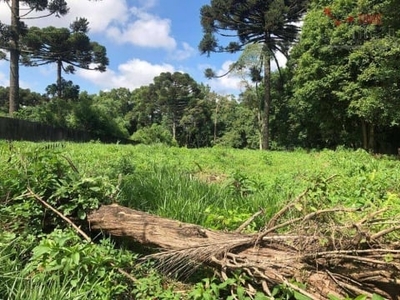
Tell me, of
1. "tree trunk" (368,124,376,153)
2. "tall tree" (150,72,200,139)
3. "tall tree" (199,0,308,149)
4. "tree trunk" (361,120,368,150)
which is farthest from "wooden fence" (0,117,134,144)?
"tall tree" (150,72,200,139)

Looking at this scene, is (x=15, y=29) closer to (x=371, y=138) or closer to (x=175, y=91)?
(x=371, y=138)

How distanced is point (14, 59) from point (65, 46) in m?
5.20

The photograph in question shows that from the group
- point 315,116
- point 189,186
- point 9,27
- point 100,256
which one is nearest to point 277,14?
point 315,116

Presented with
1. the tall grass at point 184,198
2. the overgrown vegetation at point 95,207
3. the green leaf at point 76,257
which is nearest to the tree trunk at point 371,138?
the overgrown vegetation at point 95,207

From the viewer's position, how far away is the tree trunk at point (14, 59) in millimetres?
19484

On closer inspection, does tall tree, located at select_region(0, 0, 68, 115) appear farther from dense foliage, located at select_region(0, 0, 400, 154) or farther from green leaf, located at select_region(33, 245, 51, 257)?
green leaf, located at select_region(33, 245, 51, 257)

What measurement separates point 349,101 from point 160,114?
33.3 m

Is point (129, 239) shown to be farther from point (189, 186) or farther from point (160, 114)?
point (160, 114)

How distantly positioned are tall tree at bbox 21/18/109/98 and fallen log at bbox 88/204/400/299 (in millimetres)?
23367

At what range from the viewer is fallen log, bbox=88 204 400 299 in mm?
1823

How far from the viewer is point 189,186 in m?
3.55

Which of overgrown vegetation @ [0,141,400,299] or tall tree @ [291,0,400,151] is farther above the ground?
tall tree @ [291,0,400,151]

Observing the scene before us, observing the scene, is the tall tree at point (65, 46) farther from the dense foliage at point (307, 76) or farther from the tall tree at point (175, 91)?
the tall tree at point (175, 91)

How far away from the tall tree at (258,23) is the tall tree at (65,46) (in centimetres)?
731
